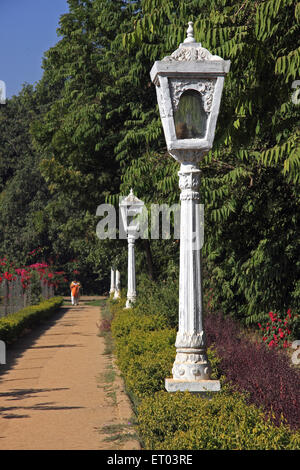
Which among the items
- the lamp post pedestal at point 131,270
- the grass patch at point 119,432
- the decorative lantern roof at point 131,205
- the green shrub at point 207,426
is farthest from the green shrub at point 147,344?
the lamp post pedestal at point 131,270

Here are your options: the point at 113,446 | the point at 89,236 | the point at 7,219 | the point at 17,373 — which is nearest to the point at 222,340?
the point at 17,373

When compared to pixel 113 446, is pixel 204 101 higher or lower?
higher

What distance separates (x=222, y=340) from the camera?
11.1 metres

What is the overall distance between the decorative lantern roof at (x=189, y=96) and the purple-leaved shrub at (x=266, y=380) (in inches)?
94.5

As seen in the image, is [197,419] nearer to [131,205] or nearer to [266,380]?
[266,380]

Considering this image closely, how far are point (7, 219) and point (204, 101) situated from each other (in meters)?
48.0

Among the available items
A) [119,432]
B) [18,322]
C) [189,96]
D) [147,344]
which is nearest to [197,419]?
[119,432]

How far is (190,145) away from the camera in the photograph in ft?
20.4

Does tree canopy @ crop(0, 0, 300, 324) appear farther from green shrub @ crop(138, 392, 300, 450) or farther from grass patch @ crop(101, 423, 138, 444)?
grass patch @ crop(101, 423, 138, 444)

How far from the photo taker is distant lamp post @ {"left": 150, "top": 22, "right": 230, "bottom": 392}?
609 cm

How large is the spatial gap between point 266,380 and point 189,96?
9.70 ft

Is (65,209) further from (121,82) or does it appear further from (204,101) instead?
(204,101)

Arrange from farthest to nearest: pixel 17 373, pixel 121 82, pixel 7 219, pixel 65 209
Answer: pixel 7 219 < pixel 65 209 < pixel 121 82 < pixel 17 373

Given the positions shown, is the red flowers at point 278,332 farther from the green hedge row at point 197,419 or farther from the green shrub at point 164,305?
the green hedge row at point 197,419
